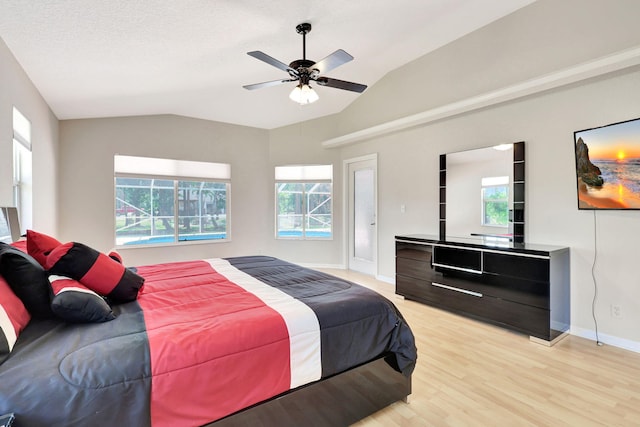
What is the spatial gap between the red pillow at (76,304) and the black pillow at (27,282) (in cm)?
6

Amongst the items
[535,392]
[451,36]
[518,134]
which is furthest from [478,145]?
[535,392]

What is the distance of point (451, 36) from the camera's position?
377cm

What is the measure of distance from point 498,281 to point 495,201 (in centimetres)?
96

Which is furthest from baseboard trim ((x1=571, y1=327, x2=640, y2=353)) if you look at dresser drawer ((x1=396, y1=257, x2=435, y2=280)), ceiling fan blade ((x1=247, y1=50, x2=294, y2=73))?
ceiling fan blade ((x1=247, y1=50, x2=294, y2=73))

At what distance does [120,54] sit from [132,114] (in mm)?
2146

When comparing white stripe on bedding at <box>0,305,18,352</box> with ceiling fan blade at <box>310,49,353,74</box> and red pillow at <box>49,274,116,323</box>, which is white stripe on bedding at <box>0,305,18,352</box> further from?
ceiling fan blade at <box>310,49,353,74</box>

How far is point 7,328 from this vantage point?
119cm

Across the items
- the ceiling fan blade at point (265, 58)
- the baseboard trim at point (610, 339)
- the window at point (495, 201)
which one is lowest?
the baseboard trim at point (610, 339)

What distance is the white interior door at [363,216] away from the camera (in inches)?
209

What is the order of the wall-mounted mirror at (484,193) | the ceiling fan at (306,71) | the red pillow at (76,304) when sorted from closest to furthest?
the red pillow at (76,304) < the ceiling fan at (306,71) < the wall-mounted mirror at (484,193)

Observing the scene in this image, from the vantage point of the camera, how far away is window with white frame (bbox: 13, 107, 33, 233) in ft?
9.66

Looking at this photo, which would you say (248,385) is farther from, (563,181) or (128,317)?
(563,181)

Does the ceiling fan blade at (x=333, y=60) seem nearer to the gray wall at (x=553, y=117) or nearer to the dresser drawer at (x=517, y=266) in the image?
the gray wall at (x=553, y=117)


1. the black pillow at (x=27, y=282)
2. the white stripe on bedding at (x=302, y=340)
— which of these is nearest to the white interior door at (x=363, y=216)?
the white stripe on bedding at (x=302, y=340)
